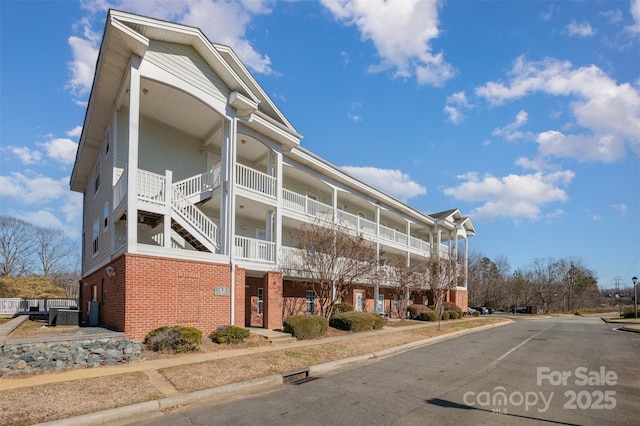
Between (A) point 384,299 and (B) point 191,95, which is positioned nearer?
(B) point 191,95

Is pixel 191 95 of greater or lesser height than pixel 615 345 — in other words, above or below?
above

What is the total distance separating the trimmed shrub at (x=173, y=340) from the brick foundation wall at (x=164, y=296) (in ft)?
2.50

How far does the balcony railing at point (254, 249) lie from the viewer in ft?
58.2

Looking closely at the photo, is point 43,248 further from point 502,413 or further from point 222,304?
point 502,413

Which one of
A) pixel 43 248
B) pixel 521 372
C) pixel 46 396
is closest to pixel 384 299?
pixel 521 372

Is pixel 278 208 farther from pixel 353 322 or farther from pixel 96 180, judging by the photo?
pixel 96 180

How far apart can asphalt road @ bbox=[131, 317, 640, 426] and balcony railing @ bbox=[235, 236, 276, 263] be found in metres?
7.52

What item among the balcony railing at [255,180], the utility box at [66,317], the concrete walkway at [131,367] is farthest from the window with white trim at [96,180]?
the concrete walkway at [131,367]

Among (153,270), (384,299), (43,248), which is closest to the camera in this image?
(153,270)

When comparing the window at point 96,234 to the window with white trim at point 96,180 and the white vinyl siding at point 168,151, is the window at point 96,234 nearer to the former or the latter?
the window with white trim at point 96,180

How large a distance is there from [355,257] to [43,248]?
61.1 meters

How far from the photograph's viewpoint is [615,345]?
17.6 m

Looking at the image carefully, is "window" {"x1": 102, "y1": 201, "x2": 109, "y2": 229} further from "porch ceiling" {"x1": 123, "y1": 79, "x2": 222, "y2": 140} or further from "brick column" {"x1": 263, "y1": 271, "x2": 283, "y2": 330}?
"brick column" {"x1": 263, "y1": 271, "x2": 283, "y2": 330}

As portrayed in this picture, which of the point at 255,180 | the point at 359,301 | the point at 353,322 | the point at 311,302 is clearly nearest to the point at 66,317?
the point at 255,180
